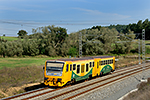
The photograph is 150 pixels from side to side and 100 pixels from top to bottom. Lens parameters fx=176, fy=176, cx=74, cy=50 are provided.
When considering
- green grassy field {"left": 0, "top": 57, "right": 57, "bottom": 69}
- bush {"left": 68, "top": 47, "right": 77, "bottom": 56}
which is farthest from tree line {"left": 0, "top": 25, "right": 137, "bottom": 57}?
green grassy field {"left": 0, "top": 57, "right": 57, "bottom": 69}

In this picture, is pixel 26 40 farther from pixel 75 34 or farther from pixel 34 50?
pixel 75 34

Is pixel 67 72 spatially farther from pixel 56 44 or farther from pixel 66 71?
pixel 56 44

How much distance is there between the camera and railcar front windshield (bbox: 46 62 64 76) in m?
17.5

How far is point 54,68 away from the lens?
696 inches

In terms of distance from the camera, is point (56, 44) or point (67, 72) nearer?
point (67, 72)

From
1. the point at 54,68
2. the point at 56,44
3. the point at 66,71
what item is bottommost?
the point at 66,71

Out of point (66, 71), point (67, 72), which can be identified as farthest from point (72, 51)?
point (66, 71)

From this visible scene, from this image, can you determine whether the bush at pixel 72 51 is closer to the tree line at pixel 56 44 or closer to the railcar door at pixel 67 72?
the tree line at pixel 56 44

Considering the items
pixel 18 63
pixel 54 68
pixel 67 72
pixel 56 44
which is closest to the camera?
pixel 54 68

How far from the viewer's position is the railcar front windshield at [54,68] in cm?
1745

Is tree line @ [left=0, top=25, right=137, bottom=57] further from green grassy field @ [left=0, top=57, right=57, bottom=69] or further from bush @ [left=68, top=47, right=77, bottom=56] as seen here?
green grassy field @ [left=0, top=57, right=57, bottom=69]

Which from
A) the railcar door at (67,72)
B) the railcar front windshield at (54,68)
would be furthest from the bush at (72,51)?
the railcar front windshield at (54,68)

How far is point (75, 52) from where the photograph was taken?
75.9 meters

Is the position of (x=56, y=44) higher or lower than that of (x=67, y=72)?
higher
